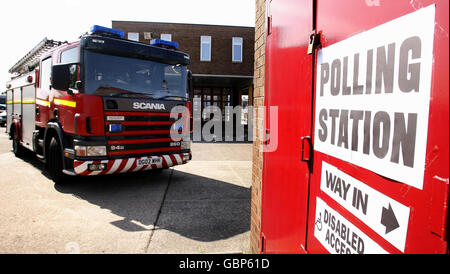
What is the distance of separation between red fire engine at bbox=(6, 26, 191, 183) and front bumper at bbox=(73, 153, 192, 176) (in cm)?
1

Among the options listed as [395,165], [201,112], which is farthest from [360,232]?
[201,112]

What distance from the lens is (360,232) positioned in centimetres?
122

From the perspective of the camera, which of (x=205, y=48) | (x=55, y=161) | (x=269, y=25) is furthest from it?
(x=205, y=48)

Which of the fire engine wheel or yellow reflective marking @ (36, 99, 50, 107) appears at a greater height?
yellow reflective marking @ (36, 99, 50, 107)

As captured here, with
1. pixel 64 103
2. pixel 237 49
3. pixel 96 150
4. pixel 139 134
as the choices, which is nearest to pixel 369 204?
pixel 96 150

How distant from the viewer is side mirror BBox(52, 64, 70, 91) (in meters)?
4.91

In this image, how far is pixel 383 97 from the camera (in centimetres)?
106

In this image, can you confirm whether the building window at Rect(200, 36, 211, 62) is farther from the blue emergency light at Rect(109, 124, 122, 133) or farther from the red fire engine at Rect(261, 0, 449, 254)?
the red fire engine at Rect(261, 0, 449, 254)

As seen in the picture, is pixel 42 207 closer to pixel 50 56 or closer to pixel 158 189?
pixel 158 189

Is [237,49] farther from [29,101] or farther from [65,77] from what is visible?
[65,77]

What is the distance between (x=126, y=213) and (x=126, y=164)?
1.10 m

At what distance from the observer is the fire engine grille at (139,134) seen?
4.96 m
